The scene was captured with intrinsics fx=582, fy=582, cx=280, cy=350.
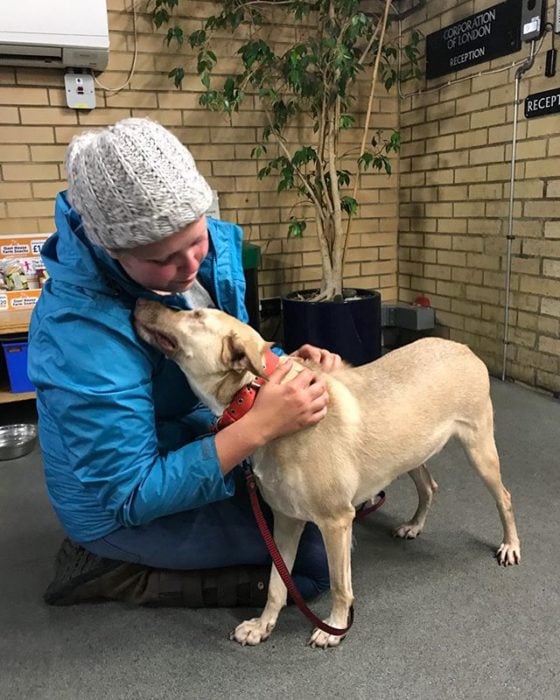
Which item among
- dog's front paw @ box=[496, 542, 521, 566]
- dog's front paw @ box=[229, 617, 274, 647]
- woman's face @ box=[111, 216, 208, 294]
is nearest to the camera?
woman's face @ box=[111, 216, 208, 294]

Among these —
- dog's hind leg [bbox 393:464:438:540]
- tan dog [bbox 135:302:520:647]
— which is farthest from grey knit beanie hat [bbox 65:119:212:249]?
dog's hind leg [bbox 393:464:438:540]

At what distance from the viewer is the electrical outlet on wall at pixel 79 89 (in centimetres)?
360

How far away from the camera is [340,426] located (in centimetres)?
150

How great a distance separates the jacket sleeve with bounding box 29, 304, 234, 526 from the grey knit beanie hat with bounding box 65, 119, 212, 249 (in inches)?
9.8

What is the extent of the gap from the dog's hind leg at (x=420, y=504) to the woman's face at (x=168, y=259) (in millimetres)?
1138

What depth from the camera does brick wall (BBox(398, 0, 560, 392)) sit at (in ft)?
11.0

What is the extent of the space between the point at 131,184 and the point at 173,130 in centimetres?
310

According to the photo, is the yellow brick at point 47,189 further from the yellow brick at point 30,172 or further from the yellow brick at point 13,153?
the yellow brick at point 13,153

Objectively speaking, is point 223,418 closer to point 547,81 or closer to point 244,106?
point 547,81

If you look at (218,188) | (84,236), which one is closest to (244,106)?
(218,188)

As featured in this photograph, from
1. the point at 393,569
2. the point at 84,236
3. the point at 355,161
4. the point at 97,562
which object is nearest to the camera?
the point at 84,236

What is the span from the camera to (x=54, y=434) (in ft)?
5.06

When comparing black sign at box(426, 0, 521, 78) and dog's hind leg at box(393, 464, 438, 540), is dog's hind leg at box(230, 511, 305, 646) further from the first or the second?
black sign at box(426, 0, 521, 78)

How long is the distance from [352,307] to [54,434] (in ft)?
7.61
